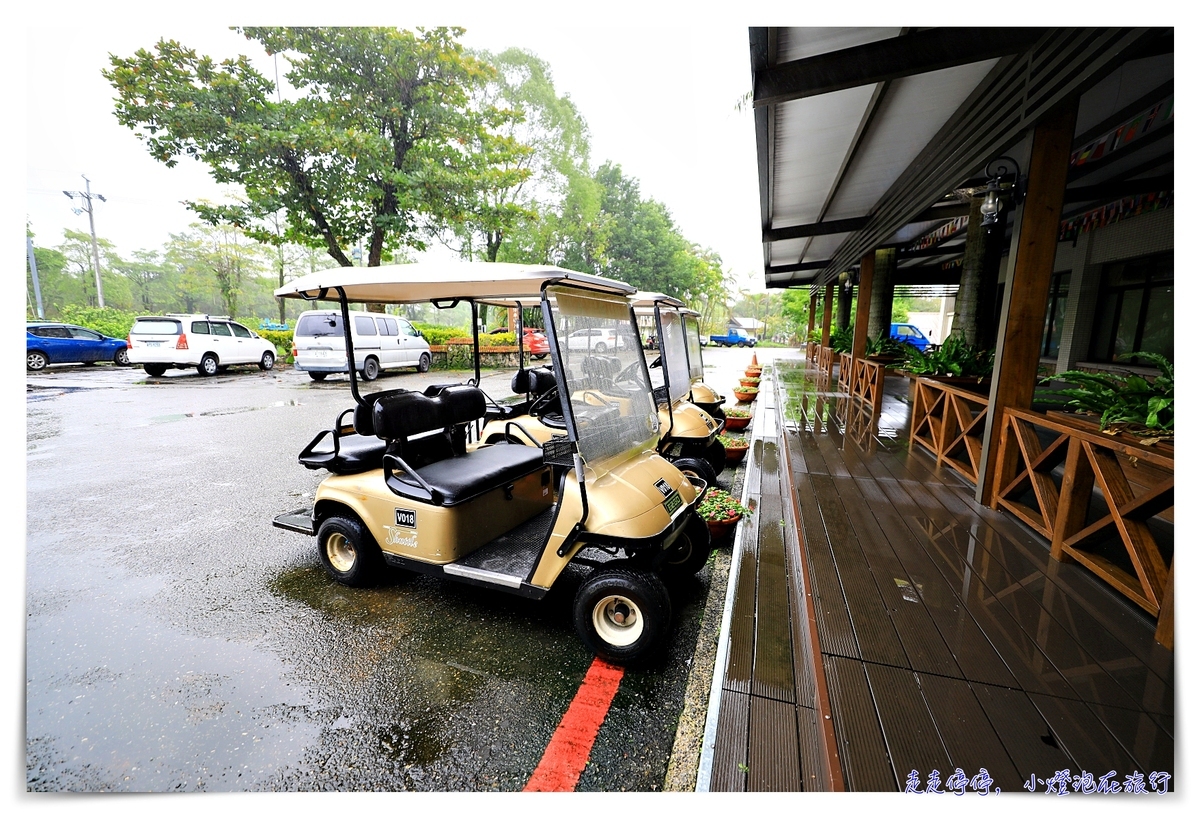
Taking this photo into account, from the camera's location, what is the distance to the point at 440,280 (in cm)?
275

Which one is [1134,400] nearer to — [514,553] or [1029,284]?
[1029,284]

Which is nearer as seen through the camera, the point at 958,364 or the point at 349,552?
the point at 349,552

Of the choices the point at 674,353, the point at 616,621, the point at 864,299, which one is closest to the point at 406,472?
the point at 616,621

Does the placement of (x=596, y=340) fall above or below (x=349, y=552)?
above

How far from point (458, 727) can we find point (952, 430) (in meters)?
5.00

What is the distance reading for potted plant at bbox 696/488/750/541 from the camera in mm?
3699

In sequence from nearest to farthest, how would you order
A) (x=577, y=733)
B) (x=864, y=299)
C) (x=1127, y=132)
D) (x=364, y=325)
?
(x=577, y=733) < (x=1127, y=132) < (x=864, y=299) < (x=364, y=325)

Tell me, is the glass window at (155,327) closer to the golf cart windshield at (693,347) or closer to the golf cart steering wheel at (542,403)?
the golf cart steering wheel at (542,403)

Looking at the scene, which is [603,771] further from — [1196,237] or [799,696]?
[1196,237]

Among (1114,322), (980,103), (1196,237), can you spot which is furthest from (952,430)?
(1114,322)

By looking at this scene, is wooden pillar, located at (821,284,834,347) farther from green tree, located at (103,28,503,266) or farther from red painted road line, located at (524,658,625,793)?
red painted road line, located at (524,658,625,793)

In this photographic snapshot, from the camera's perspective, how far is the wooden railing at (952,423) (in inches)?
173

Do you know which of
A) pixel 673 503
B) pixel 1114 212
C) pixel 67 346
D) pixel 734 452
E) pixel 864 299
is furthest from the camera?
pixel 67 346

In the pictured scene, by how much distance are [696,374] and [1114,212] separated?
8273 millimetres
